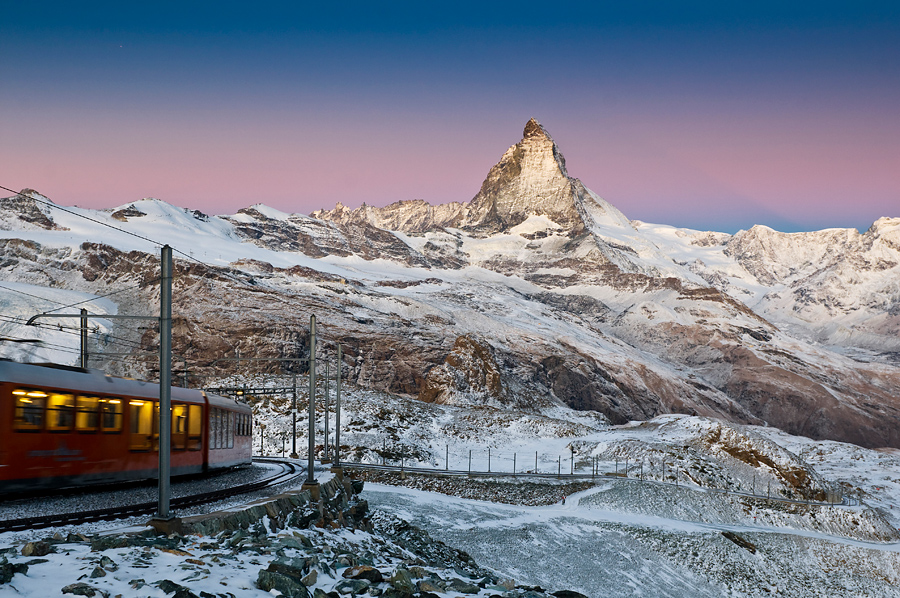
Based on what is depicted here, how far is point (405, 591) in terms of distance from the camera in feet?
56.6

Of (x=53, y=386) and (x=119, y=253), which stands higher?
(x=119, y=253)

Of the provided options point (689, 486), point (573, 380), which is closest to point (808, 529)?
point (689, 486)

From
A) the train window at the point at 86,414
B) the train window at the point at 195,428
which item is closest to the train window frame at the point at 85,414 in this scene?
the train window at the point at 86,414

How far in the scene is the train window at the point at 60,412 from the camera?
26.6m

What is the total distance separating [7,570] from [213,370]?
116704 mm

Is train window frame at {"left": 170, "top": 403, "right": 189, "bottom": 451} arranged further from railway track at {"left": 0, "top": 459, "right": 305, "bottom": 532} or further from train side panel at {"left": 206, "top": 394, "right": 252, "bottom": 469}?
railway track at {"left": 0, "top": 459, "right": 305, "bottom": 532}

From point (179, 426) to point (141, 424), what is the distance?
3.71 metres

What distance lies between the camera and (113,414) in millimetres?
29734

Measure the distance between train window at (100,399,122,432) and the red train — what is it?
1 cm

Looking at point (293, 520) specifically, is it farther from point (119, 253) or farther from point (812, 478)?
point (119, 253)

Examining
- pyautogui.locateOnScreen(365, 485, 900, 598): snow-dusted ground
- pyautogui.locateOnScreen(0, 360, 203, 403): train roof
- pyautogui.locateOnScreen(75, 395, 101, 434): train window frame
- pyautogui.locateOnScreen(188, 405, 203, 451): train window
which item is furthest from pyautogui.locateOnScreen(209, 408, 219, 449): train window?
pyautogui.locateOnScreen(365, 485, 900, 598): snow-dusted ground

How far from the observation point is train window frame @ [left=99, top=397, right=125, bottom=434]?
2914 centimetres

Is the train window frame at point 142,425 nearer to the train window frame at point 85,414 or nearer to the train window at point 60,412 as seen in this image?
the train window frame at point 85,414

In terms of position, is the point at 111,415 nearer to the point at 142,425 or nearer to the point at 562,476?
the point at 142,425
